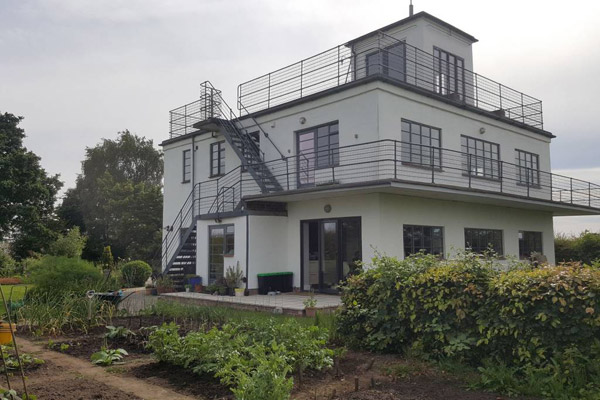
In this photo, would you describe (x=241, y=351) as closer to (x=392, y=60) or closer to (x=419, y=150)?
(x=419, y=150)

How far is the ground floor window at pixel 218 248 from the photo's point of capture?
57.4 ft

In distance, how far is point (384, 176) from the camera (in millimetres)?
15031

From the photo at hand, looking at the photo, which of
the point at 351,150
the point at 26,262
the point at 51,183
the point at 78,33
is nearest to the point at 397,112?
the point at 351,150

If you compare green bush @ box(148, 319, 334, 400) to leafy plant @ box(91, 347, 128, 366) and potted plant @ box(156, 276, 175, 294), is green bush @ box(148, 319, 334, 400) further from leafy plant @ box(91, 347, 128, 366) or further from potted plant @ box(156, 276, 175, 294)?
potted plant @ box(156, 276, 175, 294)

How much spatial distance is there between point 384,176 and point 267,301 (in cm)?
494

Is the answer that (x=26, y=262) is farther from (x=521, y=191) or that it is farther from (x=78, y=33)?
(x=521, y=191)

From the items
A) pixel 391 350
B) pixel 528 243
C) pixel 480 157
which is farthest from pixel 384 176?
pixel 528 243

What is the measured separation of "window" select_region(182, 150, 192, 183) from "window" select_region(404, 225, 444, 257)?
35.1 ft

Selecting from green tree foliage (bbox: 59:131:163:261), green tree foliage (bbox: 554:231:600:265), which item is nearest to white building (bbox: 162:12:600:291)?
green tree foliage (bbox: 554:231:600:265)

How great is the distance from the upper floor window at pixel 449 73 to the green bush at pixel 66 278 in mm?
13351

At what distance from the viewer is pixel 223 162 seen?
20766 millimetres

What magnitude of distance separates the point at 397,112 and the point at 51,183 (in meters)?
22.0

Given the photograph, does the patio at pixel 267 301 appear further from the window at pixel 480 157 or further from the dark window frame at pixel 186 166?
the window at pixel 480 157

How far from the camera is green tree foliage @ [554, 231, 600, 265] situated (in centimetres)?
2388
